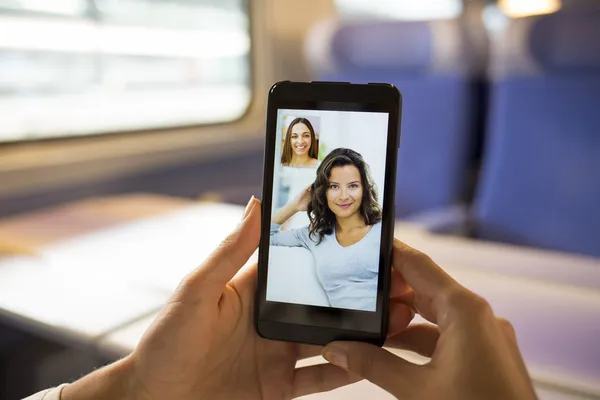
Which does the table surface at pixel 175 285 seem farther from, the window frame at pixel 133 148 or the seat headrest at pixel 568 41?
the seat headrest at pixel 568 41

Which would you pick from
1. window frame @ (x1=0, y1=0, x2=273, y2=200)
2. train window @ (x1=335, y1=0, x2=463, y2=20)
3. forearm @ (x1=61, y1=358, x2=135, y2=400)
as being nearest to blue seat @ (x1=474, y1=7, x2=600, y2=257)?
window frame @ (x1=0, y1=0, x2=273, y2=200)

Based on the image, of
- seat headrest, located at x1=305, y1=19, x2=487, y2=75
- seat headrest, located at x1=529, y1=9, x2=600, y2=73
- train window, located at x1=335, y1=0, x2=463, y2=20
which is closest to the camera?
seat headrest, located at x1=529, y1=9, x2=600, y2=73

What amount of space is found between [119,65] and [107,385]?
1.27 metres

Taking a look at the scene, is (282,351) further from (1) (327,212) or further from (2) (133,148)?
(2) (133,148)

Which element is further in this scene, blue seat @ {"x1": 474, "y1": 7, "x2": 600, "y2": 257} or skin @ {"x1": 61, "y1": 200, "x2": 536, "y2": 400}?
blue seat @ {"x1": 474, "y1": 7, "x2": 600, "y2": 257}

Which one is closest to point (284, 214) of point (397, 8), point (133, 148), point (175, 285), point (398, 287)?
point (398, 287)

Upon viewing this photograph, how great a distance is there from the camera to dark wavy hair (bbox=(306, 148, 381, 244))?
540mm

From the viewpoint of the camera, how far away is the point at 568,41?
1.33m

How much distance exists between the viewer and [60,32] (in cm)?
144

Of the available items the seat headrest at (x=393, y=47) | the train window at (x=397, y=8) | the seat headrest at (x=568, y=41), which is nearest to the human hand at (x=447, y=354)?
the seat headrest at (x=568, y=41)

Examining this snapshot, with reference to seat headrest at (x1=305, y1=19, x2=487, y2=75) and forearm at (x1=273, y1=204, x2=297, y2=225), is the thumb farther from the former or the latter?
seat headrest at (x1=305, y1=19, x2=487, y2=75)

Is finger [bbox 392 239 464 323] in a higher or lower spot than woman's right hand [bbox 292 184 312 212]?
lower

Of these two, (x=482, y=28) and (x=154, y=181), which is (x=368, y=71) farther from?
(x=154, y=181)

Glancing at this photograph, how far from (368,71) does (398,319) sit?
4.71 ft
